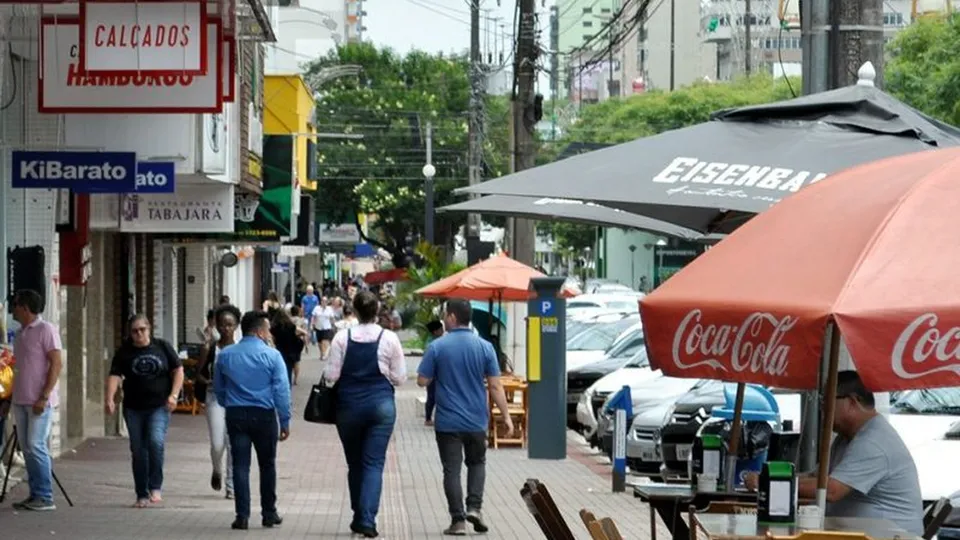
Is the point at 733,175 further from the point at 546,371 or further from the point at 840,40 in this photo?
the point at 546,371

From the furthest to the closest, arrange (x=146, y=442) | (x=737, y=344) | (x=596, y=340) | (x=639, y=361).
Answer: (x=596, y=340), (x=639, y=361), (x=146, y=442), (x=737, y=344)

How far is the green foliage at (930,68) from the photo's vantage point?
148 ft

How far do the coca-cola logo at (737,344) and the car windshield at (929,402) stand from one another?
1054 cm

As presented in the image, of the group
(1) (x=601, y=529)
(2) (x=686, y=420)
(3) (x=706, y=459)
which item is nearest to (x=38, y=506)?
(2) (x=686, y=420)

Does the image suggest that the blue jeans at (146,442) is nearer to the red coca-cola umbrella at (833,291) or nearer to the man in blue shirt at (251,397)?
the man in blue shirt at (251,397)

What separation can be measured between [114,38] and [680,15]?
465 feet

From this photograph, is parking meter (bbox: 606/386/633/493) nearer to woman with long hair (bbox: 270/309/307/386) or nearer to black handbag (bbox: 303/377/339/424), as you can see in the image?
black handbag (bbox: 303/377/339/424)

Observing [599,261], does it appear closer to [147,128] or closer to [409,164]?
[409,164]

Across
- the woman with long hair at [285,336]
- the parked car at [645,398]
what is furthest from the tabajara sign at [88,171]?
the woman with long hair at [285,336]

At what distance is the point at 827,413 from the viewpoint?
24.7 feet

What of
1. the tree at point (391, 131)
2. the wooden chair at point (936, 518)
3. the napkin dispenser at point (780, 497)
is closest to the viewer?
the napkin dispenser at point (780, 497)

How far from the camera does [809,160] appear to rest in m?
9.35

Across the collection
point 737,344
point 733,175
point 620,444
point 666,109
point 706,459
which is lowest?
point 620,444

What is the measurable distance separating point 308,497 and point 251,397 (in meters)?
3.92
